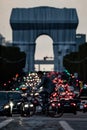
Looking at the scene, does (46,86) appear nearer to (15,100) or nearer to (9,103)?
(9,103)

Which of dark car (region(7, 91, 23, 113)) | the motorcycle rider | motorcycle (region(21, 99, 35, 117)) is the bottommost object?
dark car (region(7, 91, 23, 113))

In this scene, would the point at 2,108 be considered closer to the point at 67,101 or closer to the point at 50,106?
the point at 50,106

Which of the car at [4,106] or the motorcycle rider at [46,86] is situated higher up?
the motorcycle rider at [46,86]

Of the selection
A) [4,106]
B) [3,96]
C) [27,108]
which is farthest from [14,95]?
[27,108]

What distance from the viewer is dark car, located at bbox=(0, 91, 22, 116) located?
35.5 meters

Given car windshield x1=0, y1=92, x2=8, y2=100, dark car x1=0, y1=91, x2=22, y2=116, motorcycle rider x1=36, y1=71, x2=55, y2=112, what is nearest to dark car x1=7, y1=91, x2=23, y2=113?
dark car x1=0, y1=91, x2=22, y2=116

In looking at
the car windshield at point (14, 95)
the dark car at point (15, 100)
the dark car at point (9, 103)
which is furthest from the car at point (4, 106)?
the car windshield at point (14, 95)

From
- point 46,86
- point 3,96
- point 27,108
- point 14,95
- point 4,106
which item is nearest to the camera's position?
point 46,86

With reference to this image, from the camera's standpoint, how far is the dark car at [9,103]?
1399 inches

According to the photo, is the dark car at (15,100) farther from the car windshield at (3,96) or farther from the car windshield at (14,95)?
the car windshield at (3,96)

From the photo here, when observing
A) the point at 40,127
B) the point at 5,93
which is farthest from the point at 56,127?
the point at 5,93

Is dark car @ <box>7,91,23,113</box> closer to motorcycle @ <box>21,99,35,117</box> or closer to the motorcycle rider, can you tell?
motorcycle @ <box>21,99,35,117</box>

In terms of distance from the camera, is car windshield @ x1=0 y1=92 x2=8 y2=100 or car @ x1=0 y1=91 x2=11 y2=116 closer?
car @ x1=0 y1=91 x2=11 y2=116

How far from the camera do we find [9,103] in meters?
36.4
